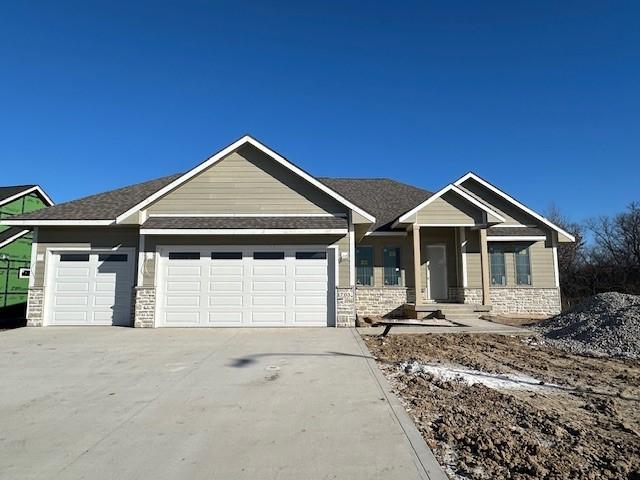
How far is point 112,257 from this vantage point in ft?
43.0

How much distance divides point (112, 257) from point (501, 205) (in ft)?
51.0

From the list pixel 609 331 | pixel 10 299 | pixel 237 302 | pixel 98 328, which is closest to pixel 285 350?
pixel 237 302

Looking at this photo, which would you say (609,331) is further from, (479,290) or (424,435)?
(424,435)

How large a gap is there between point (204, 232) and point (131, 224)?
265 cm

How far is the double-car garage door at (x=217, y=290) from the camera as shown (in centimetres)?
1251

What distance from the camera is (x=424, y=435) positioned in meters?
4.20

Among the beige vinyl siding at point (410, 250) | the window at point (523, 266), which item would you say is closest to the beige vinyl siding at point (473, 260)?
the beige vinyl siding at point (410, 250)

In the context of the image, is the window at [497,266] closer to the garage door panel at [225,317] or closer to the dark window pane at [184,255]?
the garage door panel at [225,317]

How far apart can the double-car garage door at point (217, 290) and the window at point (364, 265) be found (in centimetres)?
372

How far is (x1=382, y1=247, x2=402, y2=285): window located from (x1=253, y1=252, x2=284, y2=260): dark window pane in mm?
5212

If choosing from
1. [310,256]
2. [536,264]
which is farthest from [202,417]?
[536,264]

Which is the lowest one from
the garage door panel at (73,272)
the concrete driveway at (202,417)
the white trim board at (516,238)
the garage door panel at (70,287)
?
the concrete driveway at (202,417)

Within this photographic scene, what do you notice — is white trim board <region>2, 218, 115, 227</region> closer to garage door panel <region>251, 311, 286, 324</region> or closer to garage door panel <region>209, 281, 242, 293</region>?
garage door panel <region>209, 281, 242, 293</region>

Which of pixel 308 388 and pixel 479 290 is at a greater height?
pixel 479 290
